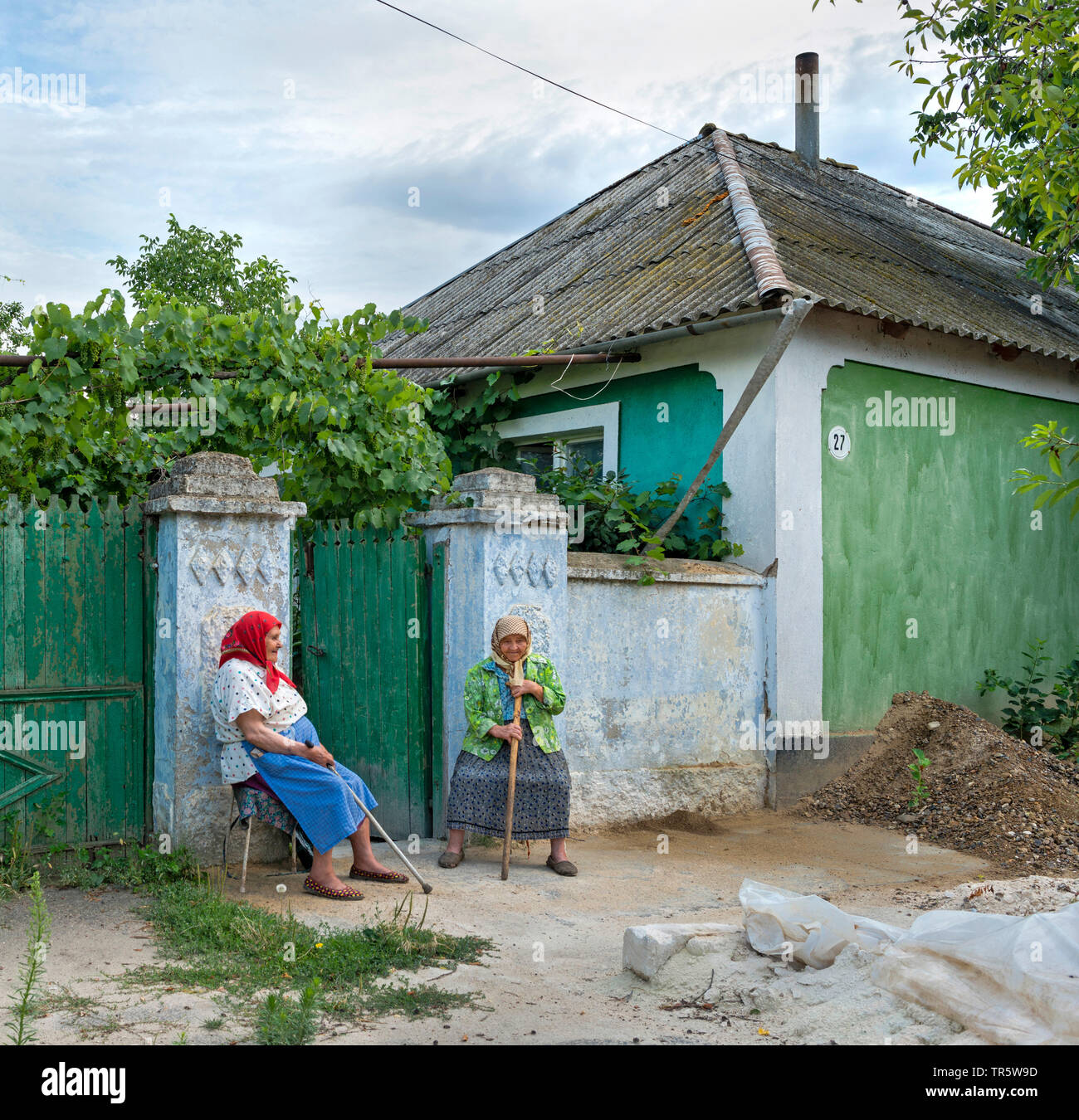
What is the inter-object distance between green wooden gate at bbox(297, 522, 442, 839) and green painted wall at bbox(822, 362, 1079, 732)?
3.46 m

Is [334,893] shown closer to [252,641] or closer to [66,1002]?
[252,641]

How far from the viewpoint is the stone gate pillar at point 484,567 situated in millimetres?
6391

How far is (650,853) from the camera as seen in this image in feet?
21.8

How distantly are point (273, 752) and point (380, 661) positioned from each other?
4.68 ft

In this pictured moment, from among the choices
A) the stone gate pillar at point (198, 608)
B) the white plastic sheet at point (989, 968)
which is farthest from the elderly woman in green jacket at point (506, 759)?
the white plastic sheet at point (989, 968)

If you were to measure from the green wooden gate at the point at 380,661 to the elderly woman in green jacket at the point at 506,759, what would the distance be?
1.80 ft

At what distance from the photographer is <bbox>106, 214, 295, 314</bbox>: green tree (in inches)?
765

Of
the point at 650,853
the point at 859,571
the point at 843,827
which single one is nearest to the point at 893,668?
the point at 859,571

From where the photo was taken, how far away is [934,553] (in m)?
9.25

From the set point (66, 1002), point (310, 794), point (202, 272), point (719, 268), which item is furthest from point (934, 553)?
point (202, 272)

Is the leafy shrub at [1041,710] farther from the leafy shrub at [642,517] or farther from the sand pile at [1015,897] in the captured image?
the sand pile at [1015,897]

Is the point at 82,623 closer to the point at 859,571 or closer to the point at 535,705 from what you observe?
the point at 535,705

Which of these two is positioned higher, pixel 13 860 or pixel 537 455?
pixel 537 455
